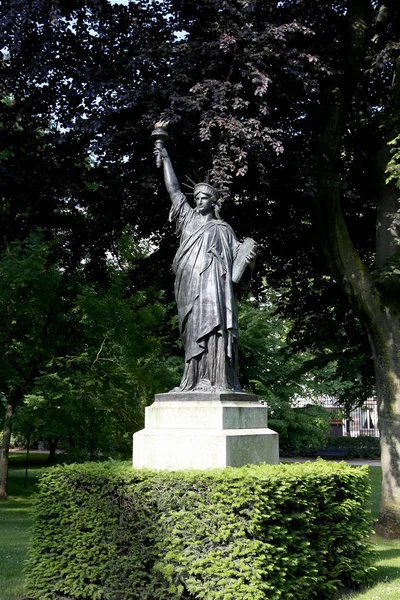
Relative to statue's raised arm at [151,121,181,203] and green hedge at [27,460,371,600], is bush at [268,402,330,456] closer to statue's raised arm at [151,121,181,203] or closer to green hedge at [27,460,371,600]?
statue's raised arm at [151,121,181,203]

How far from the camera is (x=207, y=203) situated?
859 centimetres

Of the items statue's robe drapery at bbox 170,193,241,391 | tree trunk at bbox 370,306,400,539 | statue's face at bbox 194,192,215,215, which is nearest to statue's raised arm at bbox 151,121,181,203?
statue's face at bbox 194,192,215,215

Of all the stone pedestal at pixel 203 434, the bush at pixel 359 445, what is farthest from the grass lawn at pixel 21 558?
the bush at pixel 359 445

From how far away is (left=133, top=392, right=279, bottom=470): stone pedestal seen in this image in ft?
23.8

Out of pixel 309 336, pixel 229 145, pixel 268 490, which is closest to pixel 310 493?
pixel 268 490

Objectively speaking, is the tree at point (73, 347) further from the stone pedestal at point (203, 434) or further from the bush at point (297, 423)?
the bush at point (297, 423)

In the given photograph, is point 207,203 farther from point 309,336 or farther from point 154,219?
point 309,336

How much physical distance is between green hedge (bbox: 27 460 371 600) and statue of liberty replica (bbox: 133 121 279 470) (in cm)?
47

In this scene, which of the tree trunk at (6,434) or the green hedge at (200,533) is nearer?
the green hedge at (200,533)

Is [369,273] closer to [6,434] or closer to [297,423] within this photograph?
[6,434]

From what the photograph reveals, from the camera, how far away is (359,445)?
37156 millimetres

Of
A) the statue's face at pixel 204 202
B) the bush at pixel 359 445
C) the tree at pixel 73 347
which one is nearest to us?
the statue's face at pixel 204 202

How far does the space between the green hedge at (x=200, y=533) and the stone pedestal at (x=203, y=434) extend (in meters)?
0.44

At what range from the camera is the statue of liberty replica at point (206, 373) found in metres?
7.37
